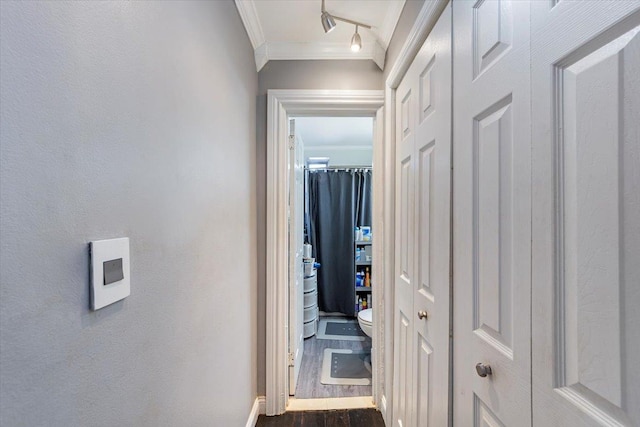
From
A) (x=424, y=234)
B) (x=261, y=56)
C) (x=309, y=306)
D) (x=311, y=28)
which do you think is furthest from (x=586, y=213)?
(x=309, y=306)

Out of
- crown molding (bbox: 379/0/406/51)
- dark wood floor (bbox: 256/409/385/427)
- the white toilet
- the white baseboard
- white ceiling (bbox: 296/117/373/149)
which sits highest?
crown molding (bbox: 379/0/406/51)

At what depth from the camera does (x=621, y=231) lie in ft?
1.42

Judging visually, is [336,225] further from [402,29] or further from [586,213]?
[586,213]

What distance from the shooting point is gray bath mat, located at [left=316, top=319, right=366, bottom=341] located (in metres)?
3.11

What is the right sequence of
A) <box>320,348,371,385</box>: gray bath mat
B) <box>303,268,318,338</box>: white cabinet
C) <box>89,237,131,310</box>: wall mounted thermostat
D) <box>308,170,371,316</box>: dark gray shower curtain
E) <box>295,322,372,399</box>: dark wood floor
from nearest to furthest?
<box>89,237,131,310</box>: wall mounted thermostat, <box>295,322,372,399</box>: dark wood floor, <box>320,348,371,385</box>: gray bath mat, <box>303,268,318,338</box>: white cabinet, <box>308,170,371,316</box>: dark gray shower curtain

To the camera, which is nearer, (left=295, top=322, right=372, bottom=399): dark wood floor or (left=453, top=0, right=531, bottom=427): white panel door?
(left=453, top=0, right=531, bottom=427): white panel door

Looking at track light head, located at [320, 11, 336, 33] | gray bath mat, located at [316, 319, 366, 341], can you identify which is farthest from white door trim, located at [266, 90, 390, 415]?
gray bath mat, located at [316, 319, 366, 341]

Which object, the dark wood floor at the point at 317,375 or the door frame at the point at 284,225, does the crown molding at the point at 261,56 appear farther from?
the dark wood floor at the point at 317,375

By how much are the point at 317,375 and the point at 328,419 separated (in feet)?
1.70

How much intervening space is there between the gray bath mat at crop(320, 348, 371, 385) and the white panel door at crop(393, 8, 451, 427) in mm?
707

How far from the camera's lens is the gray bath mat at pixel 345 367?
226cm

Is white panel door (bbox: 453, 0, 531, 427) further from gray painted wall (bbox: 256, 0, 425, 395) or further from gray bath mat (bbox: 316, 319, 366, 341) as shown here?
gray bath mat (bbox: 316, 319, 366, 341)

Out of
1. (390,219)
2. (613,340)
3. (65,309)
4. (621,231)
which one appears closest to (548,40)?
(621,231)

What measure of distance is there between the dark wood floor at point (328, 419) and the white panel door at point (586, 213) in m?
1.51
